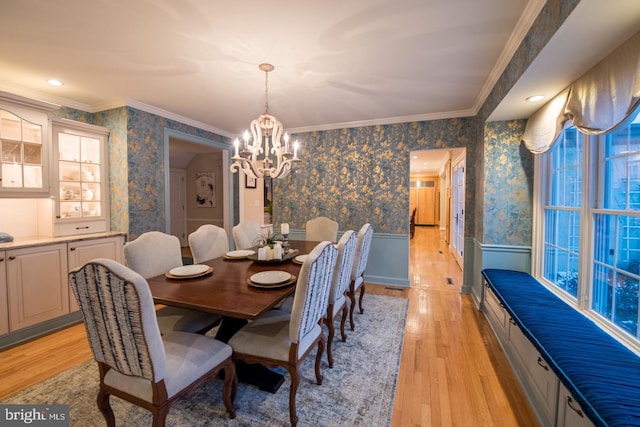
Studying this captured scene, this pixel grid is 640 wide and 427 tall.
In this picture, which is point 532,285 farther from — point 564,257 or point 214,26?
point 214,26

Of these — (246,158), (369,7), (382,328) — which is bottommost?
(382,328)

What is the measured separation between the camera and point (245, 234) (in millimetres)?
3395

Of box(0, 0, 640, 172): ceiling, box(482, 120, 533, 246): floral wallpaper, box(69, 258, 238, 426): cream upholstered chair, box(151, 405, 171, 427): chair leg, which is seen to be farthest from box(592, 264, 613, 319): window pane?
box(151, 405, 171, 427): chair leg

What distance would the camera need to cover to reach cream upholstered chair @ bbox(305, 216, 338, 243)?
3740 millimetres

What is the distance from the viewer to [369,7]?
1.70 m

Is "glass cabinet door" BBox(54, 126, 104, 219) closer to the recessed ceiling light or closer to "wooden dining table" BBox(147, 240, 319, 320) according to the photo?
"wooden dining table" BBox(147, 240, 319, 320)

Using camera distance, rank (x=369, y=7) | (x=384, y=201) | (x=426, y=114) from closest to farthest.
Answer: (x=369, y=7)
(x=426, y=114)
(x=384, y=201)

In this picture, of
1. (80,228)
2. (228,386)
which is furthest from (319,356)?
(80,228)

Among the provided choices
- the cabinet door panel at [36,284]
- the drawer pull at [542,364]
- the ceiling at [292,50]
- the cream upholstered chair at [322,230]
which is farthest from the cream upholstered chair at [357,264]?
the cabinet door panel at [36,284]

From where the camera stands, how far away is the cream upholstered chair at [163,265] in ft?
6.50

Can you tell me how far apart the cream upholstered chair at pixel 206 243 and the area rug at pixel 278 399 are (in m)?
1.13

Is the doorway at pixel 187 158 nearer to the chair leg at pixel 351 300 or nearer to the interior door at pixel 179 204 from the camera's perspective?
the interior door at pixel 179 204

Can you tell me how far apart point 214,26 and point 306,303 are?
1943 millimetres

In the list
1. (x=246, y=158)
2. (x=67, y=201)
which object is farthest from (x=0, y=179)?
(x=246, y=158)
